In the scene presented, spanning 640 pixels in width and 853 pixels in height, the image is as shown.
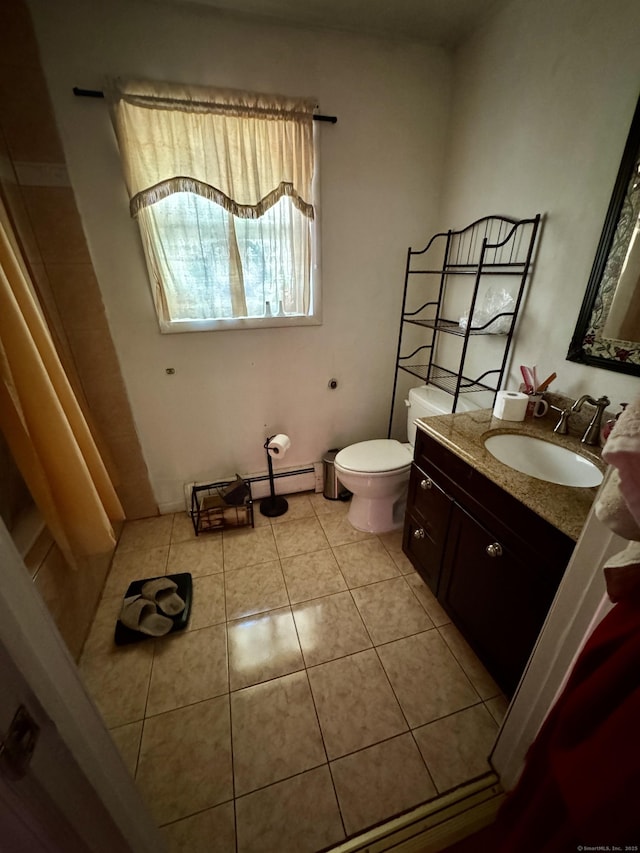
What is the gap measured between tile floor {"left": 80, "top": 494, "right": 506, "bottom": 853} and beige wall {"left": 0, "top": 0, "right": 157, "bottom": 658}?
1.03 feet

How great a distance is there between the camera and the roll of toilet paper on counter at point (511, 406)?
4.39ft

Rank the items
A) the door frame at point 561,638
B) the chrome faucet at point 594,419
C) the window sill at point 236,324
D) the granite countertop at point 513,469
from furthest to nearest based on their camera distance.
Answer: the window sill at point 236,324 < the chrome faucet at point 594,419 < the granite countertop at point 513,469 < the door frame at point 561,638

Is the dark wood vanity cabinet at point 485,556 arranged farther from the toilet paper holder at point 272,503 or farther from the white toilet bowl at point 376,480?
the toilet paper holder at point 272,503

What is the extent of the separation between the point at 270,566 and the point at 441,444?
1095 mm

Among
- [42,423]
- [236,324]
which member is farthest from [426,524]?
[42,423]

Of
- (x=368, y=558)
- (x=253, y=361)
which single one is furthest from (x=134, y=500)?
(x=368, y=558)

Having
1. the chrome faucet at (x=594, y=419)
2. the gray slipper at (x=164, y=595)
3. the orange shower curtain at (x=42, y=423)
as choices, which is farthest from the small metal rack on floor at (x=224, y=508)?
the chrome faucet at (x=594, y=419)

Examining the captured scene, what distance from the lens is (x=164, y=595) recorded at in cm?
156

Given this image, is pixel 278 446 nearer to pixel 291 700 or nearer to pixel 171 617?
pixel 171 617

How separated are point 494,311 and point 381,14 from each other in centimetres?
134

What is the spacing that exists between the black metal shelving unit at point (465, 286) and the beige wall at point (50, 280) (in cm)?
164

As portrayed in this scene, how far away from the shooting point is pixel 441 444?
129 cm

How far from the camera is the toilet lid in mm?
1781

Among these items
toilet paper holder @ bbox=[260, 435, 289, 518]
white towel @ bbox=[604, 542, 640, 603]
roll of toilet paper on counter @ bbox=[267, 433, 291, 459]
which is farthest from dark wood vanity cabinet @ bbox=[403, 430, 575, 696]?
toilet paper holder @ bbox=[260, 435, 289, 518]
